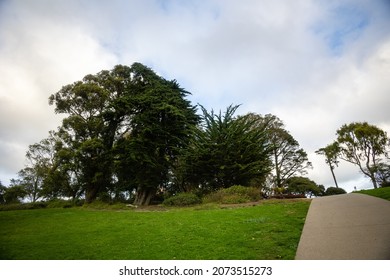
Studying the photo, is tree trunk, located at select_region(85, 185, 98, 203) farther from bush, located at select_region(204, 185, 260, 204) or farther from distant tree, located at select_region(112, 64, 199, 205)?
bush, located at select_region(204, 185, 260, 204)

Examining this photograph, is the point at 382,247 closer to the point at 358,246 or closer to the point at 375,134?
the point at 358,246

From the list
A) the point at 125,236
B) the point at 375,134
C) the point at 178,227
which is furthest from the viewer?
the point at 375,134

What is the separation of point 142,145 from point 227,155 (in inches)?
284

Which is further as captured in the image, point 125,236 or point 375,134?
point 375,134

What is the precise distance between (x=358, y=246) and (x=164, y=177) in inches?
714

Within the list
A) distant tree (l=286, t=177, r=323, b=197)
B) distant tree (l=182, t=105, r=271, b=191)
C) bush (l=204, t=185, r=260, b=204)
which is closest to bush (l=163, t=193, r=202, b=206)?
bush (l=204, t=185, r=260, b=204)

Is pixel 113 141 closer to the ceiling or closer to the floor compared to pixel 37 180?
closer to the ceiling

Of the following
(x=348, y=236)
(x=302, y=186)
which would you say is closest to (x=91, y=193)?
(x=348, y=236)

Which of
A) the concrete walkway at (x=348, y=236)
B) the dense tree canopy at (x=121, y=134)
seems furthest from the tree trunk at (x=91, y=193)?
the concrete walkway at (x=348, y=236)

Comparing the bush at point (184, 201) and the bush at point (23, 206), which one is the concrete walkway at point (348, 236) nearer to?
the bush at point (184, 201)

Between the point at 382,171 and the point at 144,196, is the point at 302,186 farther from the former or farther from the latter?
the point at 144,196

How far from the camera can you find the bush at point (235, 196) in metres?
14.8

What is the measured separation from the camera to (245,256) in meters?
5.34
